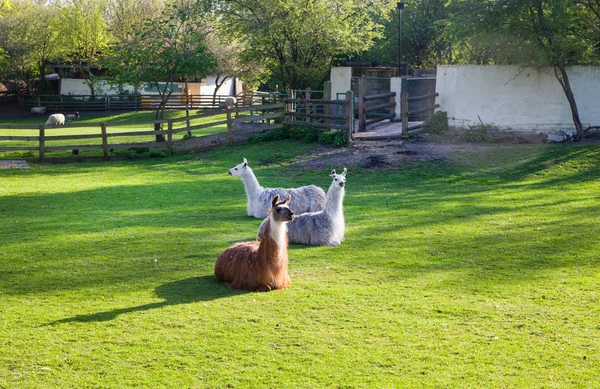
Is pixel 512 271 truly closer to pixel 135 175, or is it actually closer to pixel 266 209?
pixel 266 209

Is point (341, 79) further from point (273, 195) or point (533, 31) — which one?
point (273, 195)

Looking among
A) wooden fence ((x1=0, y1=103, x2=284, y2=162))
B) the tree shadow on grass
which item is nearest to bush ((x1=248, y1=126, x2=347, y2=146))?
wooden fence ((x1=0, y1=103, x2=284, y2=162))

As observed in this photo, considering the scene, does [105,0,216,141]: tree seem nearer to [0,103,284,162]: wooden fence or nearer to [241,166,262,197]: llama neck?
[0,103,284,162]: wooden fence

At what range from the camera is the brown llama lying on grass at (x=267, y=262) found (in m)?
7.09

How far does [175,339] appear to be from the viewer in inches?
224

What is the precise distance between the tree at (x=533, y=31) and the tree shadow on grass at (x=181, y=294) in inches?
511

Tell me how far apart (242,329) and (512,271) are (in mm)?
3588

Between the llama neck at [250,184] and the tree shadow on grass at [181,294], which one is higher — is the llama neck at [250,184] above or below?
above

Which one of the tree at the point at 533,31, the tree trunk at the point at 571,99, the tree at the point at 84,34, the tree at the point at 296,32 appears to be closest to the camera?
the tree at the point at 533,31

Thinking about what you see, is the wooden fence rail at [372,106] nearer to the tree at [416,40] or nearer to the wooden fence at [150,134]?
the wooden fence at [150,134]

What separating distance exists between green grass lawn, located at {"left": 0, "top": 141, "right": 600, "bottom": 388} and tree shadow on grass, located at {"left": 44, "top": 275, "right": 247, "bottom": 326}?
3 centimetres

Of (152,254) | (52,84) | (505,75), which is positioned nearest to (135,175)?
(152,254)

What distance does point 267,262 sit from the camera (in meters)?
7.13

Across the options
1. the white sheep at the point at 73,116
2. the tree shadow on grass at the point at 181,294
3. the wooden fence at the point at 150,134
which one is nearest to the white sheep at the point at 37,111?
the white sheep at the point at 73,116
